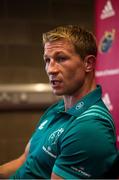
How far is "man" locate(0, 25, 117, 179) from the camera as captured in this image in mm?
1293

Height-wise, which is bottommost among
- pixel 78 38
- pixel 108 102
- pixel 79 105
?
pixel 108 102

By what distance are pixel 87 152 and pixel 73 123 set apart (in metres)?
0.16

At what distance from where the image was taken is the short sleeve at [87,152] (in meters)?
1.28

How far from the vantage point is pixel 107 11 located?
2131 millimetres

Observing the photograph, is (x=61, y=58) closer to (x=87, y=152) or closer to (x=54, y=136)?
(x=54, y=136)

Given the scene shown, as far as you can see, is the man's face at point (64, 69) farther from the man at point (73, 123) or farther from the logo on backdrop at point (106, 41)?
the logo on backdrop at point (106, 41)

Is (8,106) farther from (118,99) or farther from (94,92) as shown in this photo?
(94,92)

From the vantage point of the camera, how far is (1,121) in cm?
328

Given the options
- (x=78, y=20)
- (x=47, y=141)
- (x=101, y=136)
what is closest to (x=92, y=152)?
Answer: (x=101, y=136)

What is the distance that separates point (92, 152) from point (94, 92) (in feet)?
1.14

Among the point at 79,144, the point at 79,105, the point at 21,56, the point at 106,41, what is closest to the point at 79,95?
the point at 79,105

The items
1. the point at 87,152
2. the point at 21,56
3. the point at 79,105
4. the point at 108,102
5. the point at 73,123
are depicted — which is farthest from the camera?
the point at 21,56

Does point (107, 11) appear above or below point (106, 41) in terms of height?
above

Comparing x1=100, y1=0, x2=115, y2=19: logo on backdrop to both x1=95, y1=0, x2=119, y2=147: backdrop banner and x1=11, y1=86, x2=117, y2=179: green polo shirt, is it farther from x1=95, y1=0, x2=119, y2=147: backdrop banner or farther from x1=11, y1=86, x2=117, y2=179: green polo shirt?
x1=11, y1=86, x2=117, y2=179: green polo shirt
